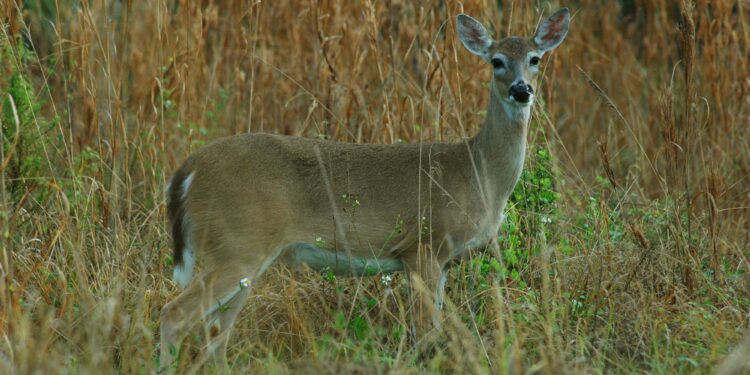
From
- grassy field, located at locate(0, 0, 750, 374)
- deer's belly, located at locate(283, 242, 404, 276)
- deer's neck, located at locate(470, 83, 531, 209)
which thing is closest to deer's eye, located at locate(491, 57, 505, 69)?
deer's neck, located at locate(470, 83, 531, 209)

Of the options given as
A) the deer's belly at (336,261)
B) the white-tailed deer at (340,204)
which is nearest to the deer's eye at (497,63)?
the white-tailed deer at (340,204)

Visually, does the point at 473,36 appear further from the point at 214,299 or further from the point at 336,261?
the point at 214,299

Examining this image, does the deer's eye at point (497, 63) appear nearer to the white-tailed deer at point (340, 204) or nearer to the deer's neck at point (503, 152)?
the white-tailed deer at point (340, 204)

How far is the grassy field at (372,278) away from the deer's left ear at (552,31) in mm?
409

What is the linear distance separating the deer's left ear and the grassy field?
0.41m

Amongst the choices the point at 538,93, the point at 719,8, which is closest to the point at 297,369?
the point at 538,93

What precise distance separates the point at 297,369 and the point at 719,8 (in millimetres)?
3888

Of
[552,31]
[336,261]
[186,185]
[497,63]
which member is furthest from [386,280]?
[552,31]

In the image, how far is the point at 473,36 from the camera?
5.20 meters

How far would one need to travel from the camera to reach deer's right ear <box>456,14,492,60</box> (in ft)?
16.8

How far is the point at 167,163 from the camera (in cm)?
610

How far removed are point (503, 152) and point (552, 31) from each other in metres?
0.75

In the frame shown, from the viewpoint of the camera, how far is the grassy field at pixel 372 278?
3916mm

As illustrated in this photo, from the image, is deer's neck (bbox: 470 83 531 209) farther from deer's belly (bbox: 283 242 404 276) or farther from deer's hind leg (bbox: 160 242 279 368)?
deer's hind leg (bbox: 160 242 279 368)
